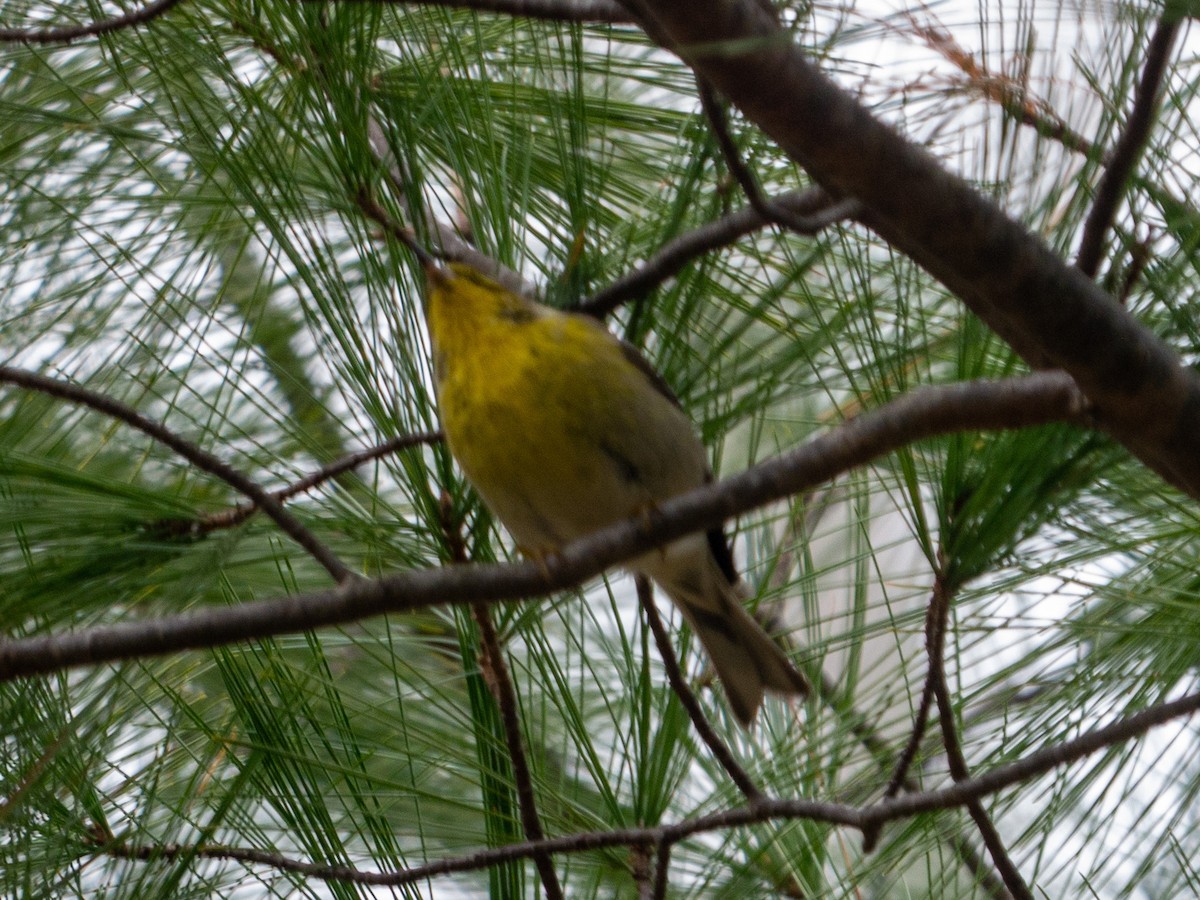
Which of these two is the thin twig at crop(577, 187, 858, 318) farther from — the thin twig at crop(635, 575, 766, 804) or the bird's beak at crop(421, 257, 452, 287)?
the thin twig at crop(635, 575, 766, 804)

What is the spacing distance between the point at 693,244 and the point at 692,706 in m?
0.60

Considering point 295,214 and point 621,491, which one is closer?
point 295,214

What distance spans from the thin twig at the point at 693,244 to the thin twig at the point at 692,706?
418 millimetres

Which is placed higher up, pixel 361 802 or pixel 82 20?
pixel 82 20

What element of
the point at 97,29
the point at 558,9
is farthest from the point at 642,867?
the point at 97,29

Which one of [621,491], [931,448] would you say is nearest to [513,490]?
[621,491]

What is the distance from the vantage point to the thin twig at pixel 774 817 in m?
1.26

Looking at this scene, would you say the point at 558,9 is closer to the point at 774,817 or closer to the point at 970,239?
the point at 970,239

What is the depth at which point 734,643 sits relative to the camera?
2061 mm

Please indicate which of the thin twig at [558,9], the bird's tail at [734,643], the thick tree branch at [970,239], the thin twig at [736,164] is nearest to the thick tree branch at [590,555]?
the thick tree branch at [970,239]

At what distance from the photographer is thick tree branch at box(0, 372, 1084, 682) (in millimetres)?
1130

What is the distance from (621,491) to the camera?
5.91 feet

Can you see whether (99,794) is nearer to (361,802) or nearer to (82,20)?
(361,802)

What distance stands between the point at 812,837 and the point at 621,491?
58cm
